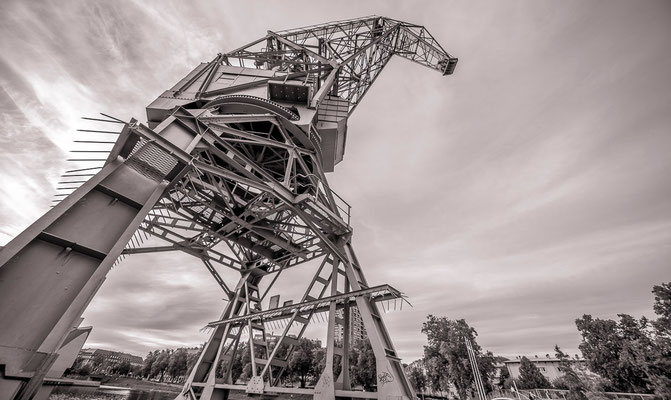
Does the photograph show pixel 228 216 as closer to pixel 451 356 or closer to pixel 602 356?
pixel 451 356

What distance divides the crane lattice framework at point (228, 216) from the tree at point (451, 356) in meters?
31.2

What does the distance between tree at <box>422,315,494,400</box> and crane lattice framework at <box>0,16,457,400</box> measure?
3124 cm

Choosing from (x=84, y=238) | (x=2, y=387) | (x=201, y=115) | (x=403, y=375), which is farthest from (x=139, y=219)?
(x=403, y=375)

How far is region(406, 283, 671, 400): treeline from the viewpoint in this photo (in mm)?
26453

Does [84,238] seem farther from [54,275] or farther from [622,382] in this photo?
[622,382]

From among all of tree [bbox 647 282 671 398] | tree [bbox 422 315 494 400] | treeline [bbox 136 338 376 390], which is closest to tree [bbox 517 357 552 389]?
tree [bbox 422 315 494 400]

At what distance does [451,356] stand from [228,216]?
34.9 metres

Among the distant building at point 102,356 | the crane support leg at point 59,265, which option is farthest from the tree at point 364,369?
the distant building at point 102,356

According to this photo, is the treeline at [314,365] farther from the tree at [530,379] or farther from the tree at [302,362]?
the tree at [530,379]

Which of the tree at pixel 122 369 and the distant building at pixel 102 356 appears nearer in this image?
the distant building at pixel 102 356

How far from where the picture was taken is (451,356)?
1239 inches

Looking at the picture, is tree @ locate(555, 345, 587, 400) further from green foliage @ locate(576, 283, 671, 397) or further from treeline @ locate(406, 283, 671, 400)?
green foliage @ locate(576, 283, 671, 397)

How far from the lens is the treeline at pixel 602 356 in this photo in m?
26.5

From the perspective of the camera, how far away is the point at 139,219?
12.4 ft
